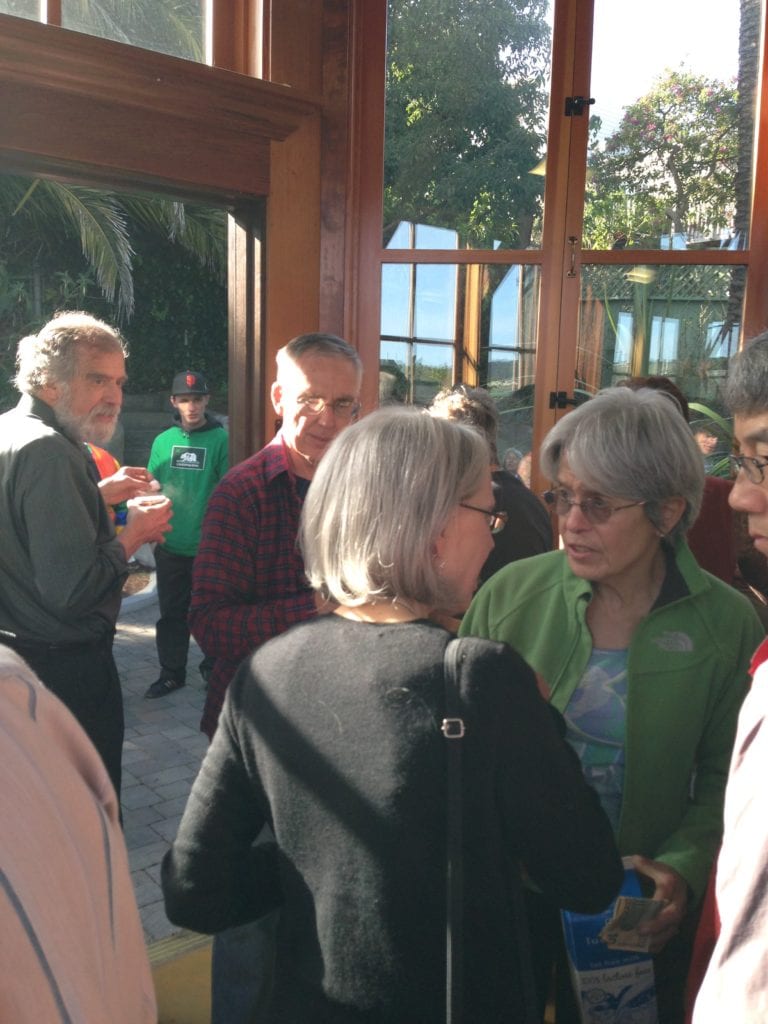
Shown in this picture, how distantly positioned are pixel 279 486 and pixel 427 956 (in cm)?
137

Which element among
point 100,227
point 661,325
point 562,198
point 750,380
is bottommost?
point 750,380

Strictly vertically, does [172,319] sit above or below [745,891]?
above

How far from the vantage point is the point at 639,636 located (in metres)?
1.78

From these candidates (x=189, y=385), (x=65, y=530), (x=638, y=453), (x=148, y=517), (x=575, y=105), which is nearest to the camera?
(x=638, y=453)

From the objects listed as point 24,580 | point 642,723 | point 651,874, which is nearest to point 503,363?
point 24,580

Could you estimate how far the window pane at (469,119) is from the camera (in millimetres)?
3527

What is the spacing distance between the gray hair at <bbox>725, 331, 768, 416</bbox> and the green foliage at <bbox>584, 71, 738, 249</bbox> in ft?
7.79

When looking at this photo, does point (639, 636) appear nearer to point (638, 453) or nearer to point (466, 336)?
point (638, 453)

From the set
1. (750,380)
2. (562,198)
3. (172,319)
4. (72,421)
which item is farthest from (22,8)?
(172,319)

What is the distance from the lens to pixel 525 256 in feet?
12.1

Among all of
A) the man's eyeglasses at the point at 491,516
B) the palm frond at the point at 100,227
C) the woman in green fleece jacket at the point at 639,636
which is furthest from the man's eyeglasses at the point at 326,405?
the palm frond at the point at 100,227

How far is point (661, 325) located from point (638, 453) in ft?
7.35

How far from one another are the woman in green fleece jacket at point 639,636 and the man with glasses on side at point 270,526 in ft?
1.74

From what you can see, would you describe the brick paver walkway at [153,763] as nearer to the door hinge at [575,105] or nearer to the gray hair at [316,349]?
the gray hair at [316,349]
